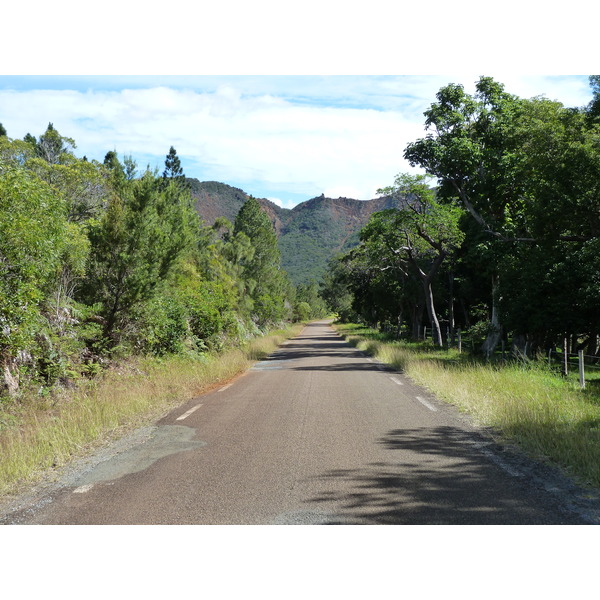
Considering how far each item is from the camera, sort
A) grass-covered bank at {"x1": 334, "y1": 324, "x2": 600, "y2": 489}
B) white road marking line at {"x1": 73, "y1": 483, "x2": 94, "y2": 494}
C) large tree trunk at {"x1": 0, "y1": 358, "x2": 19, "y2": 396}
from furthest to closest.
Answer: large tree trunk at {"x1": 0, "y1": 358, "x2": 19, "y2": 396} → grass-covered bank at {"x1": 334, "y1": 324, "x2": 600, "y2": 489} → white road marking line at {"x1": 73, "y1": 483, "x2": 94, "y2": 494}

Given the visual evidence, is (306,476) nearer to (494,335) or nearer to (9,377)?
(9,377)

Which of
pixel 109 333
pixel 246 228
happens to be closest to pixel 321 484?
pixel 109 333

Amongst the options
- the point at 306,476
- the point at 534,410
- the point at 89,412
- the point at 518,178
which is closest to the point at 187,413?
the point at 89,412

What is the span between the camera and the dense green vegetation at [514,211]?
52.4ft

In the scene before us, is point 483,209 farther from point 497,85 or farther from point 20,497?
point 20,497

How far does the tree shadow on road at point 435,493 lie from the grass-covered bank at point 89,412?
11.1ft

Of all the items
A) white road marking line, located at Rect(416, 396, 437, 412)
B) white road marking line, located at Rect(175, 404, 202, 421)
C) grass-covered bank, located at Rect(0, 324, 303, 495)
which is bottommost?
white road marking line, located at Rect(416, 396, 437, 412)

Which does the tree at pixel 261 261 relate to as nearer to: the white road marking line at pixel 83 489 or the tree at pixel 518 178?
the tree at pixel 518 178

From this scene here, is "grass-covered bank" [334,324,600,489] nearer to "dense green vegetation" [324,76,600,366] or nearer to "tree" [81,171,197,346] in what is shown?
"dense green vegetation" [324,76,600,366]

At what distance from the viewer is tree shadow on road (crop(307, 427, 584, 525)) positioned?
4.74 metres

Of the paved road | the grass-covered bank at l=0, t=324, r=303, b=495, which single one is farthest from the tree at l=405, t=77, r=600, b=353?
the grass-covered bank at l=0, t=324, r=303, b=495

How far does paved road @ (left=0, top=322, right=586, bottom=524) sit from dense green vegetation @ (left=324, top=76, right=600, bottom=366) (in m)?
8.85

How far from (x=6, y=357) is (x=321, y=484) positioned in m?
8.90

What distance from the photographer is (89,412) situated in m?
9.17
